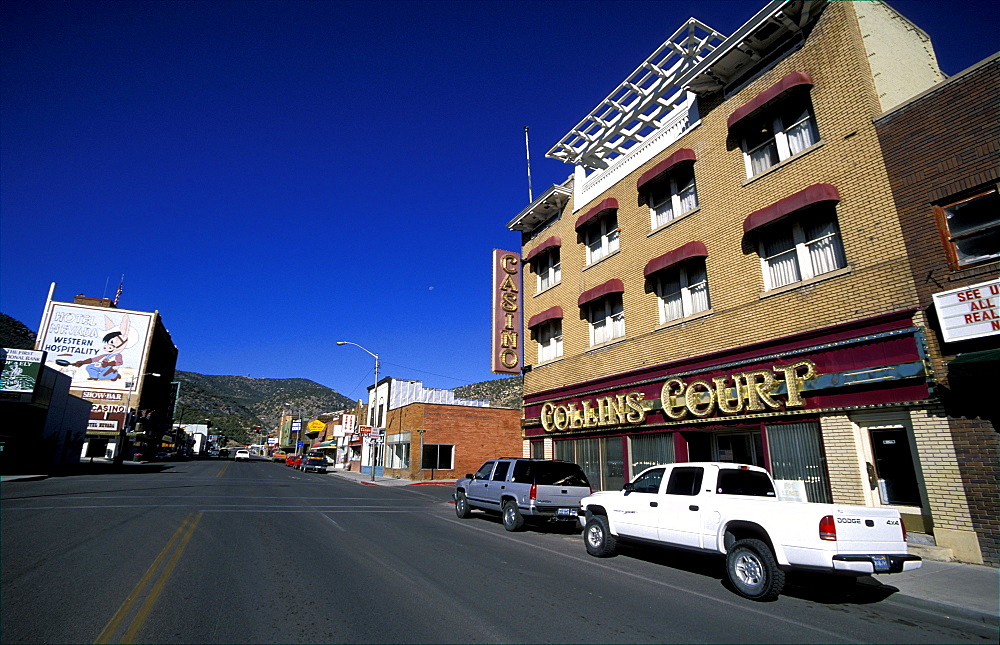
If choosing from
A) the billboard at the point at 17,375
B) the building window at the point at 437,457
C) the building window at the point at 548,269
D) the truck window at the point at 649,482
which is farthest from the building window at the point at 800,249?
the billboard at the point at 17,375

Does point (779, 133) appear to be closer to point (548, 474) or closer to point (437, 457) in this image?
point (548, 474)

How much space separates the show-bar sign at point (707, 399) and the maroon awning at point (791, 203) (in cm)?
367

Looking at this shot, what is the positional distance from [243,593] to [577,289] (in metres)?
16.2

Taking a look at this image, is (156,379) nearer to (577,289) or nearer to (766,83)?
(577,289)

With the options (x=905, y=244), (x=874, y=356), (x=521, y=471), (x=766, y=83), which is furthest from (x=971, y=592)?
(x=766, y=83)

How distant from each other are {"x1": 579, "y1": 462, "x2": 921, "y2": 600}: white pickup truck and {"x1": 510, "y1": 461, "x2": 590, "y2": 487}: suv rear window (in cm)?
344

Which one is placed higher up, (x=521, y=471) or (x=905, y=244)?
(x=905, y=244)

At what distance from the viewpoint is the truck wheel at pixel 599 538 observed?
1022 centimetres

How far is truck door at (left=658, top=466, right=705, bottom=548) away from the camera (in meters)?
8.48

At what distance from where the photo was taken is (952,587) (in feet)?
24.6

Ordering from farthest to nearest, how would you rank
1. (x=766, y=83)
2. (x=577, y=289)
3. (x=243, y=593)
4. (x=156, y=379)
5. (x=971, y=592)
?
(x=156, y=379)
(x=577, y=289)
(x=766, y=83)
(x=971, y=592)
(x=243, y=593)

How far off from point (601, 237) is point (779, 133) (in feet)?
24.3

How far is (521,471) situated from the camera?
14469 millimetres

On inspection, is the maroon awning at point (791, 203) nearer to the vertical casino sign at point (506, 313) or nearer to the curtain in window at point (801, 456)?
the curtain in window at point (801, 456)
